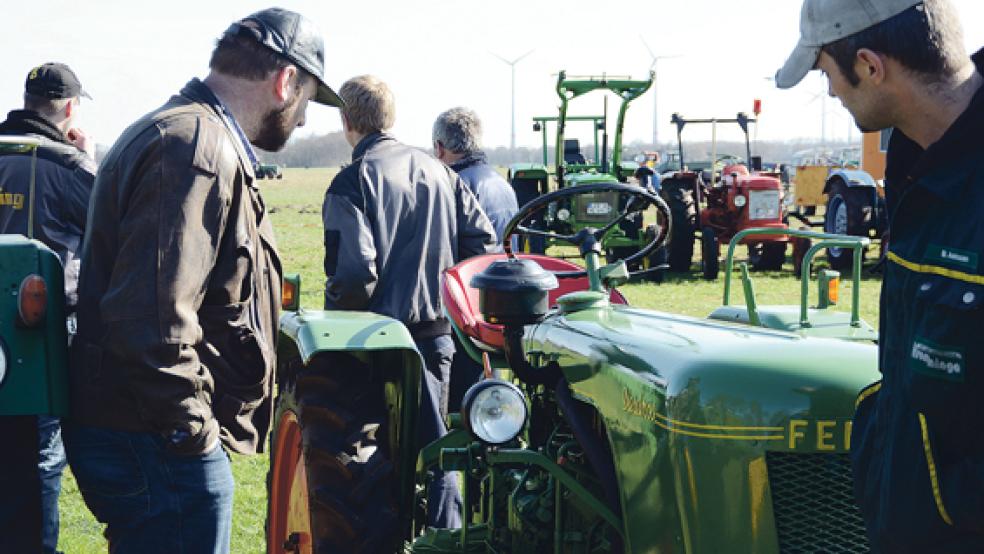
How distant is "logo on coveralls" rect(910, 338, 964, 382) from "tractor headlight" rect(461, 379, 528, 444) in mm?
1361

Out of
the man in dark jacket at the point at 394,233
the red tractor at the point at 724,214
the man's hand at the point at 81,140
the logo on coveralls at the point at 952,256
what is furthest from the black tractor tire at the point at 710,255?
the logo on coveralls at the point at 952,256

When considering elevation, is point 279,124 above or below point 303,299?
above

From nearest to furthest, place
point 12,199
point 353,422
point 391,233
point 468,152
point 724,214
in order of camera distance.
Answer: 1. point 353,422
2. point 12,199
3. point 391,233
4. point 468,152
5. point 724,214

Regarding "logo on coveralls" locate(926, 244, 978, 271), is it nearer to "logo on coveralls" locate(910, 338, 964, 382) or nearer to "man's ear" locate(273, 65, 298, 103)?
"logo on coveralls" locate(910, 338, 964, 382)

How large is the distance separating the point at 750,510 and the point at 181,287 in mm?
1191

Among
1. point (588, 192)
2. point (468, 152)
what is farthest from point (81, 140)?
point (588, 192)

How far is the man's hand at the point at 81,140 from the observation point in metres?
4.27

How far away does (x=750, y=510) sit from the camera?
84.2 inches

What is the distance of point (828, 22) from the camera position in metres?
1.81

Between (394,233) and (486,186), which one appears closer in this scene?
(394,233)

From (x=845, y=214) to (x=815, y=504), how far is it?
39.2 feet

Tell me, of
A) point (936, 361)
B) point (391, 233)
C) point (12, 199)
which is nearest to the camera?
point (936, 361)

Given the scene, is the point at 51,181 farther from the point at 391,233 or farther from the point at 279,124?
the point at 279,124

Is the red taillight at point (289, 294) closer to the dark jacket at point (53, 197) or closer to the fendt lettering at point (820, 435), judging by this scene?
the dark jacket at point (53, 197)
